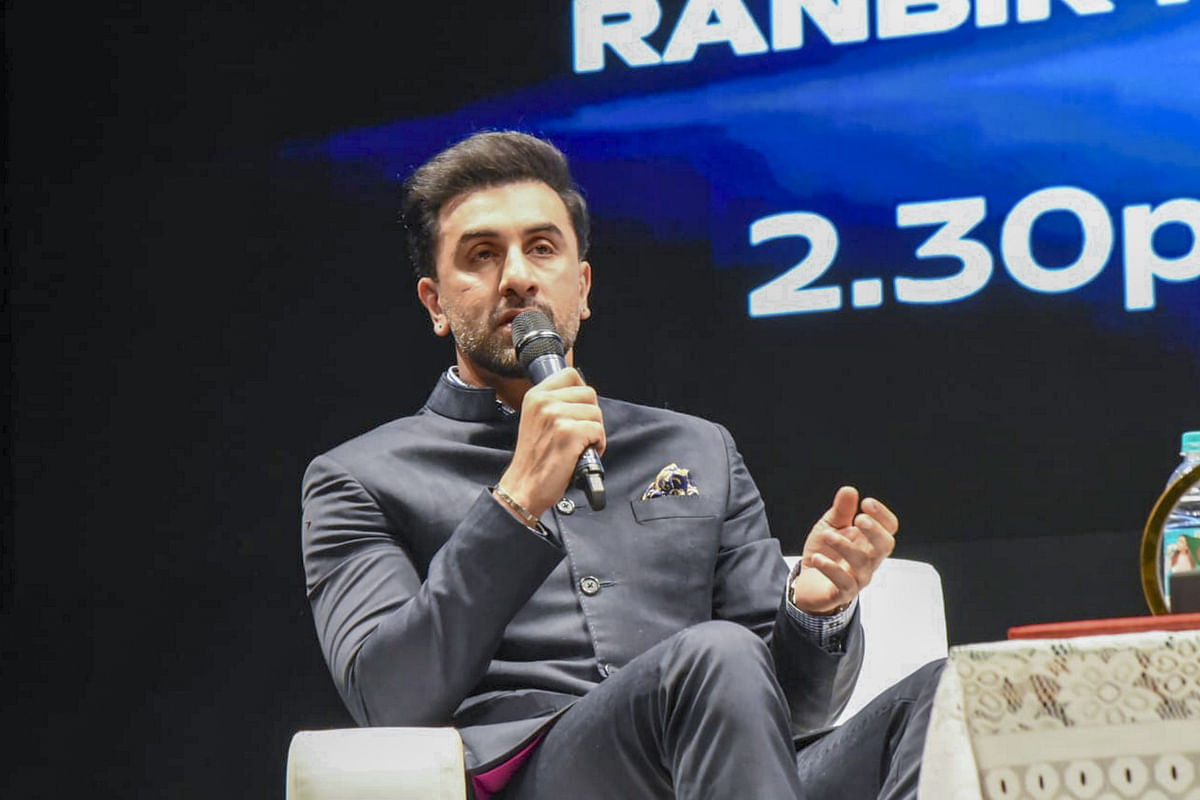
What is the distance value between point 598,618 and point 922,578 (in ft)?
1.87

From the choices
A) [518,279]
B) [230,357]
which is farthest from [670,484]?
[230,357]

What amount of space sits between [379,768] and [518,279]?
2.48ft

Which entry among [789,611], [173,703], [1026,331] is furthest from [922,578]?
[173,703]

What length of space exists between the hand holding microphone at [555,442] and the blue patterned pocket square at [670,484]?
1.08 feet

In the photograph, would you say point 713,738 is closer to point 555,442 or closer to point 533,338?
point 555,442

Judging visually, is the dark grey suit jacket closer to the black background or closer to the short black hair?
the short black hair

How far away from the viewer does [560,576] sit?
2059 millimetres

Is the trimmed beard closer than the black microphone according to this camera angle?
No

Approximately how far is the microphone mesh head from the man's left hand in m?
0.41

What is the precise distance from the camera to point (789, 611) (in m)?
1.93

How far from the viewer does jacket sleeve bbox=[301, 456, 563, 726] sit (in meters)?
1.81

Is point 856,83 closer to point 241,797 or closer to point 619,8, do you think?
point 619,8

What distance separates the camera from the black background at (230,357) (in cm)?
303

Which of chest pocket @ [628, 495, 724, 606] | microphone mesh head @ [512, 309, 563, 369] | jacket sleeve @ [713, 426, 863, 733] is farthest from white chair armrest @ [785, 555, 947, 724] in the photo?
microphone mesh head @ [512, 309, 563, 369]
